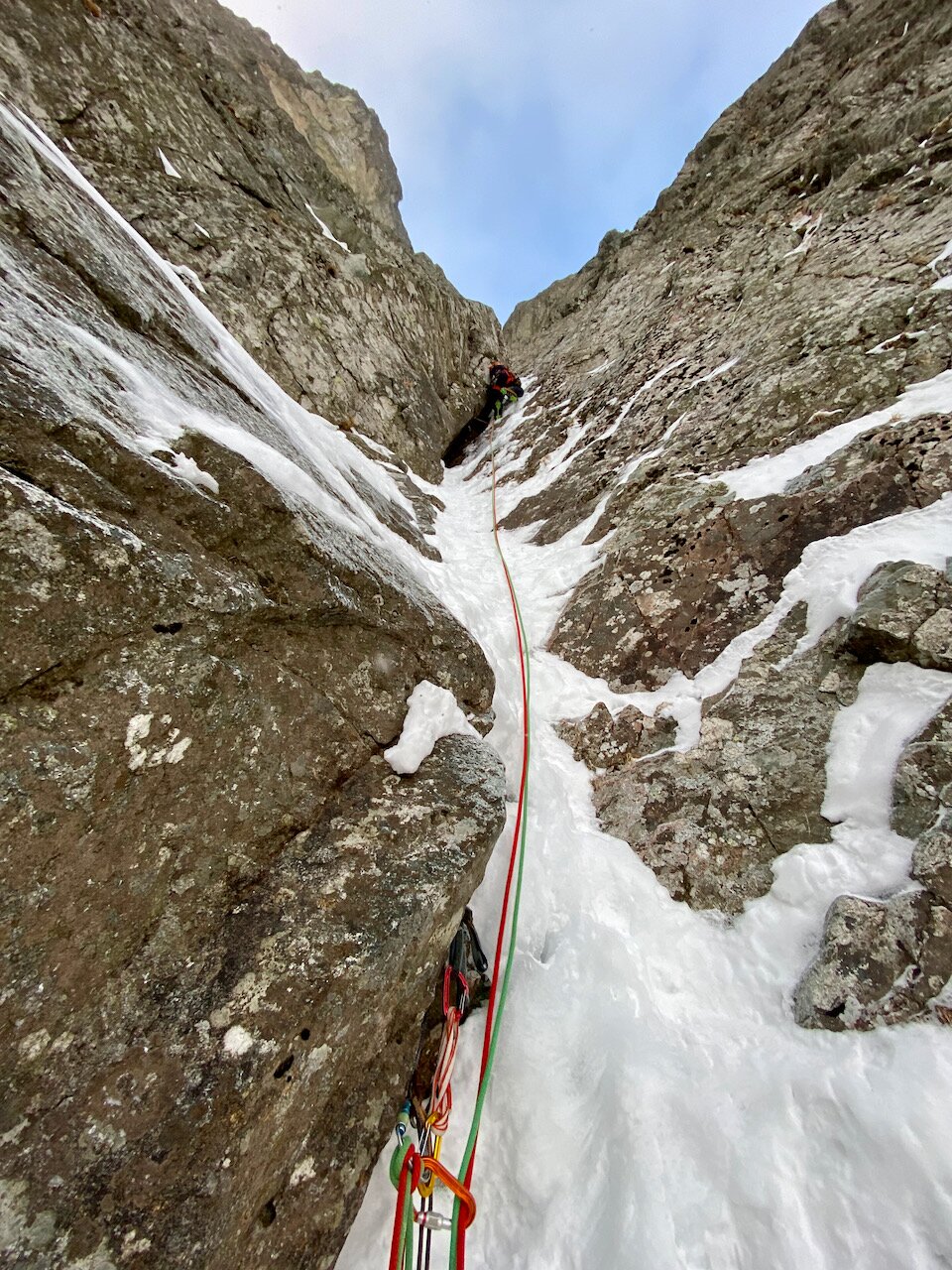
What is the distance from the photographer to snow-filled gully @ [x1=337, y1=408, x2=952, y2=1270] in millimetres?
2121

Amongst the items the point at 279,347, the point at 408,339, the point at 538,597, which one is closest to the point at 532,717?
the point at 538,597

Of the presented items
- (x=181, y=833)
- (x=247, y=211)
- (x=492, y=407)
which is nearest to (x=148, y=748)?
(x=181, y=833)

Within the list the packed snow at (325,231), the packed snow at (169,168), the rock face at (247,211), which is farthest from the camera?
the packed snow at (325,231)

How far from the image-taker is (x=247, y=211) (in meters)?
13.5

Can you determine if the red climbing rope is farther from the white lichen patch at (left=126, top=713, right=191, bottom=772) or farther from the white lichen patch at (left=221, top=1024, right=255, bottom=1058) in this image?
the white lichen patch at (left=126, top=713, right=191, bottom=772)

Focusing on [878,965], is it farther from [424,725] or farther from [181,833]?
[181,833]

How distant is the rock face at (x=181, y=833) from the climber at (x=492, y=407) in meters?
15.1

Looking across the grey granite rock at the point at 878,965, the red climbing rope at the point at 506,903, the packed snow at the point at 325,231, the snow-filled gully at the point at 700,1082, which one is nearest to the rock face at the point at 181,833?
the red climbing rope at the point at 506,903

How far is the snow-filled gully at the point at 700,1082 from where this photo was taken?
2121mm

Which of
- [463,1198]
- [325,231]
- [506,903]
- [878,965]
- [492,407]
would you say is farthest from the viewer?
[492,407]

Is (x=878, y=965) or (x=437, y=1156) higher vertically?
(x=437, y=1156)

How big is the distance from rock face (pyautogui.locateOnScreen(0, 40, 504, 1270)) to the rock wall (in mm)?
2041

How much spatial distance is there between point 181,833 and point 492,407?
20.1m

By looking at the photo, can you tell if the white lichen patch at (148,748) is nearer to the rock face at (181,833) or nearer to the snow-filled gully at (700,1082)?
the rock face at (181,833)
